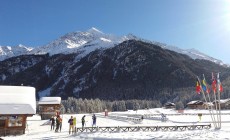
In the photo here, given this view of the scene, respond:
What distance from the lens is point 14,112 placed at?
43.8 meters

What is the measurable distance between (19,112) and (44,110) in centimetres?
3443

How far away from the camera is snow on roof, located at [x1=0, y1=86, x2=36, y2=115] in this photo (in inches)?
1720

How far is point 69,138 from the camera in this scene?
37.0 m

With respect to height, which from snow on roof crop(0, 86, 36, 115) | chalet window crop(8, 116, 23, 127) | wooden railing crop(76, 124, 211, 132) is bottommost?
wooden railing crop(76, 124, 211, 132)

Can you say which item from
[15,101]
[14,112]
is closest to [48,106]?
[15,101]

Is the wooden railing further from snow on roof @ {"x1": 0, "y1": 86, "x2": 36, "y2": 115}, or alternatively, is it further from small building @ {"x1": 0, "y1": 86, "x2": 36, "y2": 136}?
snow on roof @ {"x1": 0, "y1": 86, "x2": 36, "y2": 115}

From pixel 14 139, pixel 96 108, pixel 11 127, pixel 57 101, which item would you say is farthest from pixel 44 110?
pixel 96 108

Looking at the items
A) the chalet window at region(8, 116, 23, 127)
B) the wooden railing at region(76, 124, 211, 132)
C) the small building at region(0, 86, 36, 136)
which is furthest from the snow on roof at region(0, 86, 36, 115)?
the wooden railing at region(76, 124, 211, 132)

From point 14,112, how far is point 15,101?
1936mm

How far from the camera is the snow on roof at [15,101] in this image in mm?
43678

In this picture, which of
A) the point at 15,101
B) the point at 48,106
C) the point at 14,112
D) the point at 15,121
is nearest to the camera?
the point at 14,112

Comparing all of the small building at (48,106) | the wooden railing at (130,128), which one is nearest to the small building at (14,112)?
the wooden railing at (130,128)

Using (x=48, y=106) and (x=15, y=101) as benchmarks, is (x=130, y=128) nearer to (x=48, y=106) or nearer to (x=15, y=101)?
(x=15, y=101)

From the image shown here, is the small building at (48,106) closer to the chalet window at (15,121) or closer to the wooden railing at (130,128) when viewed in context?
the chalet window at (15,121)
